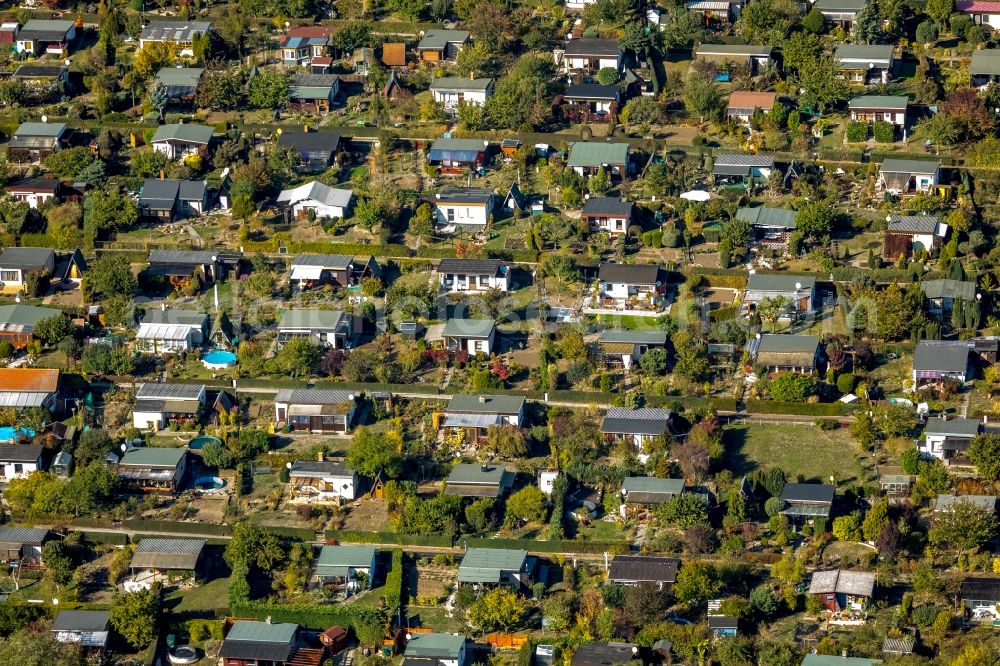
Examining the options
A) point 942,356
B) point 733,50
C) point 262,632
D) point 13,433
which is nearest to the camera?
point 262,632

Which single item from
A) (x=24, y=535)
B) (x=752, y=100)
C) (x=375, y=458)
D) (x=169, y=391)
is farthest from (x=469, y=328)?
(x=752, y=100)

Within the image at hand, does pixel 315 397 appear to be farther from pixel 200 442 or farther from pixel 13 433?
pixel 13 433

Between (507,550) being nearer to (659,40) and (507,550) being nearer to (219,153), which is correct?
(219,153)

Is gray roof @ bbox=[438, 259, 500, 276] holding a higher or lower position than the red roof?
lower

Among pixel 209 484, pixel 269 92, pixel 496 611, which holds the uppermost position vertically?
pixel 269 92

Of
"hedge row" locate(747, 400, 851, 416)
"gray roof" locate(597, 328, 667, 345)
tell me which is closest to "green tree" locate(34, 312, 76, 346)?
"gray roof" locate(597, 328, 667, 345)

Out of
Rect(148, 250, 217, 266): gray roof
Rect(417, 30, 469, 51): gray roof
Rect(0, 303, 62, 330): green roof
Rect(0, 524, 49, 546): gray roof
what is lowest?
Rect(0, 524, 49, 546): gray roof

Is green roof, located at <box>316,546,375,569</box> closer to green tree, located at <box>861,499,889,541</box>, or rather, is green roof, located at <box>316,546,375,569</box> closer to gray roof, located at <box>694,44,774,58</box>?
green tree, located at <box>861,499,889,541</box>

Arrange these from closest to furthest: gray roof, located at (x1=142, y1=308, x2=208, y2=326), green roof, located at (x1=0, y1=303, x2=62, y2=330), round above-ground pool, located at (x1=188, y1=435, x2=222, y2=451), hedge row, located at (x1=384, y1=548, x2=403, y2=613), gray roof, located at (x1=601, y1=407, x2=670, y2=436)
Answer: hedge row, located at (x1=384, y1=548, x2=403, y2=613) → gray roof, located at (x1=601, y1=407, x2=670, y2=436) → round above-ground pool, located at (x1=188, y1=435, x2=222, y2=451) → gray roof, located at (x1=142, y1=308, x2=208, y2=326) → green roof, located at (x1=0, y1=303, x2=62, y2=330)
